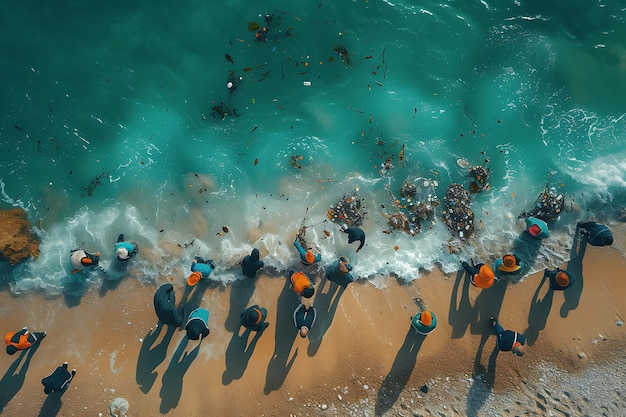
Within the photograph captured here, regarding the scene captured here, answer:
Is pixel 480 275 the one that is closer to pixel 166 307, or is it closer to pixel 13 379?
pixel 166 307

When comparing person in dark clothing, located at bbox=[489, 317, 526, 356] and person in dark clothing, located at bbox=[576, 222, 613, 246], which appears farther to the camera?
person in dark clothing, located at bbox=[576, 222, 613, 246]

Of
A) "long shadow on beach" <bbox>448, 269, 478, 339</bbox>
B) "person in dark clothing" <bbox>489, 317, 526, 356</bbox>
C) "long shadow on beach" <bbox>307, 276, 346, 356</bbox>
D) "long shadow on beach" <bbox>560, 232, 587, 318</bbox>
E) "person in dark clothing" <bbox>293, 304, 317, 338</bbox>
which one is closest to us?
"person in dark clothing" <bbox>489, 317, 526, 356</bbox>

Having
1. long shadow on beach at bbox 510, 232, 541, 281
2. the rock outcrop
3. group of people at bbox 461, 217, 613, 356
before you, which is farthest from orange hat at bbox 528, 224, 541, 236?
the rock outcrop

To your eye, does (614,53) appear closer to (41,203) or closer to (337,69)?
(337,69)

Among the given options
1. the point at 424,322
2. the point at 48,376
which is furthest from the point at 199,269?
the point at 424,322

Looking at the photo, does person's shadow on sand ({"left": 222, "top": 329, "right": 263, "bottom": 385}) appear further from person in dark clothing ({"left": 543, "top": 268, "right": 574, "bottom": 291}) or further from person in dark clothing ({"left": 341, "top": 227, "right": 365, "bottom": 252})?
person in dark clothing ({"left": 543, "top": 268, "right": 574, "bottom": 291})

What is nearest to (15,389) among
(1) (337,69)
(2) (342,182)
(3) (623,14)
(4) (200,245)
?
(4) (200,245)

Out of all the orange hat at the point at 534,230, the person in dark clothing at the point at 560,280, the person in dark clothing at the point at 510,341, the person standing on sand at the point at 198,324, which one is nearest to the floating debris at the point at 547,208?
the orange hat at the point at 534,230
